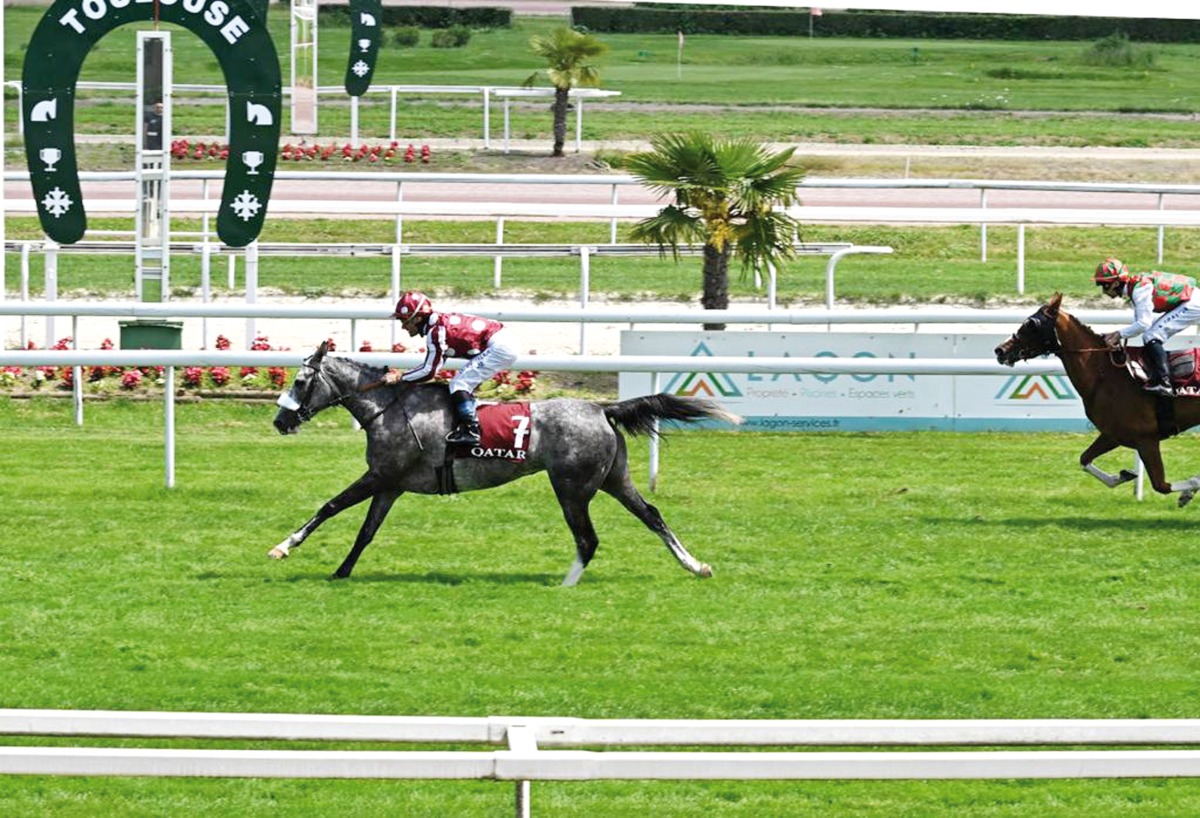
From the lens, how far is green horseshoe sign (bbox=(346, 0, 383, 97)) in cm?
2316

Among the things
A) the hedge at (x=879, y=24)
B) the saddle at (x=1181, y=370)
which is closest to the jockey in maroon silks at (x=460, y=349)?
the saddle at (x=1181, y=370)

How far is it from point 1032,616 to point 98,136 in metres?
22.2

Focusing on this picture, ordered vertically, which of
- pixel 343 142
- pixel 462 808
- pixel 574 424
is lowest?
pixel 462 808

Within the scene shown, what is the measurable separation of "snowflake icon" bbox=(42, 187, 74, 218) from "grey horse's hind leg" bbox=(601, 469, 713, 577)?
620cm

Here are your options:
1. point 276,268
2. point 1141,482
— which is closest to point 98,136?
point 276,268

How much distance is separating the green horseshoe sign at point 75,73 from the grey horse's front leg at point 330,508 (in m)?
5.09

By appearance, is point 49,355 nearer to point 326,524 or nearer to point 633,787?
point 326,524

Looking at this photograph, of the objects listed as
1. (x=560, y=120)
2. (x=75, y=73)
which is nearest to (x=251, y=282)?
(x=75, y=73)

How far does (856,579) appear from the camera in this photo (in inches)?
336

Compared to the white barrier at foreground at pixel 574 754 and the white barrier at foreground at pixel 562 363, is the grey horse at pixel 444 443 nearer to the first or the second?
the white barrier at foreground at pixel 562 363

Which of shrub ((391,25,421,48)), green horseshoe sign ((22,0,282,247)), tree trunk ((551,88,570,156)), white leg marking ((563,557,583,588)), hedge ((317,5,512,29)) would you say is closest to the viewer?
white leg marking ((563,557,583,588))

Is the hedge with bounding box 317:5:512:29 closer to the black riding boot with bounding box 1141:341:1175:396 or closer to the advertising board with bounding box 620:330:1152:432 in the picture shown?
the advertising board with bounding box 620:330:1152:432

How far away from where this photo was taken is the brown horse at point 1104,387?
10.3 meters

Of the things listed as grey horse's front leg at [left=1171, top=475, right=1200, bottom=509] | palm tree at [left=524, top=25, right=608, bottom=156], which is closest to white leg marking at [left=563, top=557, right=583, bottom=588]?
grey horse's front leg at [left=1171, top=475, right=1200, bottom=509]
